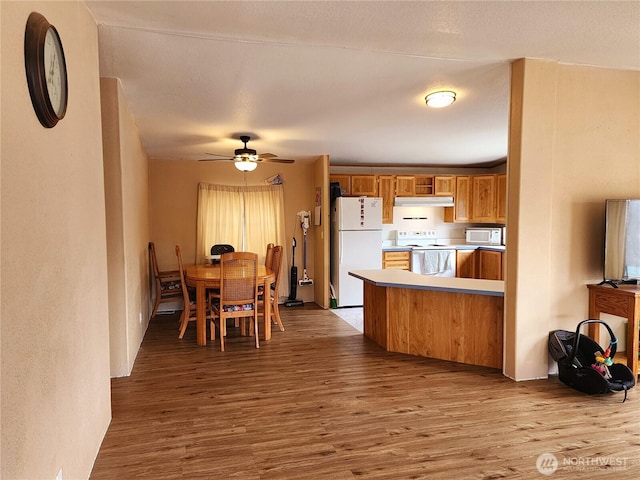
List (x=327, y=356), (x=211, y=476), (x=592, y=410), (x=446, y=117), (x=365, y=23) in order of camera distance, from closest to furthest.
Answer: (x=211, y=476)
(x=365, y=23)
(x=592, y=410)
(x=327, y=356)
(x=446, y=117)

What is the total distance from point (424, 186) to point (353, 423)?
16.8 ft

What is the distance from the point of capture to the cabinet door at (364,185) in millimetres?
6398

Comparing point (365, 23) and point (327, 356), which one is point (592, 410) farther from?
point (365, 23)

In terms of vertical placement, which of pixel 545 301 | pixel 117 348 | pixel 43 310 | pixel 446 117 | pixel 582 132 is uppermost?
pixel 446 117

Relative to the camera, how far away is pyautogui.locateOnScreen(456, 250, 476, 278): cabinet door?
6609mm

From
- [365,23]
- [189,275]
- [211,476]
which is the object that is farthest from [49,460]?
[189,275]

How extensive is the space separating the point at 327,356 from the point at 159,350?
1712 millimetres

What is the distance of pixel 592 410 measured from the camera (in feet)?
8.48

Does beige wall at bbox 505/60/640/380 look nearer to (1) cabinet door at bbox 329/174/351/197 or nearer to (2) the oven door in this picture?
(2) the oven door

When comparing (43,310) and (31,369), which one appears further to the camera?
(43,310)

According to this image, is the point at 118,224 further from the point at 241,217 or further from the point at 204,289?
the point at 241,217

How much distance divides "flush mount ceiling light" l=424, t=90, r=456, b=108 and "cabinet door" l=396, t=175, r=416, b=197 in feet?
10.4

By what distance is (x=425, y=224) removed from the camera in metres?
7.07

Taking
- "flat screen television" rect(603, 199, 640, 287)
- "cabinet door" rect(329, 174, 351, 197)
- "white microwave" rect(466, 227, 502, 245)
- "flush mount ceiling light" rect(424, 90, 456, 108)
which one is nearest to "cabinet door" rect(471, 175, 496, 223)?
"white microwave" rect(466, 227, 502, 245)
